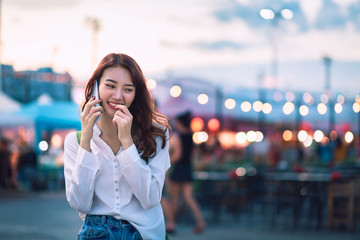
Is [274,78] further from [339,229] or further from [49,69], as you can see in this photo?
[339,229]

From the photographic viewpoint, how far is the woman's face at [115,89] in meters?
2.96

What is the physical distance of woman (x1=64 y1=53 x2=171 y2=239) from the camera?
2.86m

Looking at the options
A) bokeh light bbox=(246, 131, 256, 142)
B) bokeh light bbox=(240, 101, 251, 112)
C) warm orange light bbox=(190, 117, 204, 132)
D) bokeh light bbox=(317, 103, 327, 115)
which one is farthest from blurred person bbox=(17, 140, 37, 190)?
bokeh light bbox=(246, 131, 256, 142)

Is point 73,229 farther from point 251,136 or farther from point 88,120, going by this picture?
point 251,136

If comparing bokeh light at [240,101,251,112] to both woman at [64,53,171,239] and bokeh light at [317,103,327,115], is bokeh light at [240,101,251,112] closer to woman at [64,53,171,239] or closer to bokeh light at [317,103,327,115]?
bokeh light at [317,103,327,115]

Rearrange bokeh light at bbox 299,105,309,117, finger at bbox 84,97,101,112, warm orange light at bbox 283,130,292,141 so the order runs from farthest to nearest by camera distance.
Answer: warm orange light at bbox 283,130,292,141, bokeh light at bbox 299,105,309,117, finger at bbox 84,97,101,112

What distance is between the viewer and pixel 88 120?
2910 millimetres

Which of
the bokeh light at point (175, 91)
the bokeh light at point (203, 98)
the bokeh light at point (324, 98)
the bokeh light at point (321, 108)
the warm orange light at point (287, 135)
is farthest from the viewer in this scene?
the warm orange light at point (287, 135)

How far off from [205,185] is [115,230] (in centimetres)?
1254

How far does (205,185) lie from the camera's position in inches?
604

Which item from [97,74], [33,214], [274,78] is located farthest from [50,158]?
[274,78]

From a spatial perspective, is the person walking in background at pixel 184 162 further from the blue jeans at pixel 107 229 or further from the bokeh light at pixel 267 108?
the bokeh light at pixel 267 108

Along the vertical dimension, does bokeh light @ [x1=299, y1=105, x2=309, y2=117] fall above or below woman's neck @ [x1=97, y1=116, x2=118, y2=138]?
above

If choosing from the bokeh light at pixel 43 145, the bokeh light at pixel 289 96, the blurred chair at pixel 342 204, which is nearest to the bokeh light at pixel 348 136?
the bokeh light at pixel 289 96
